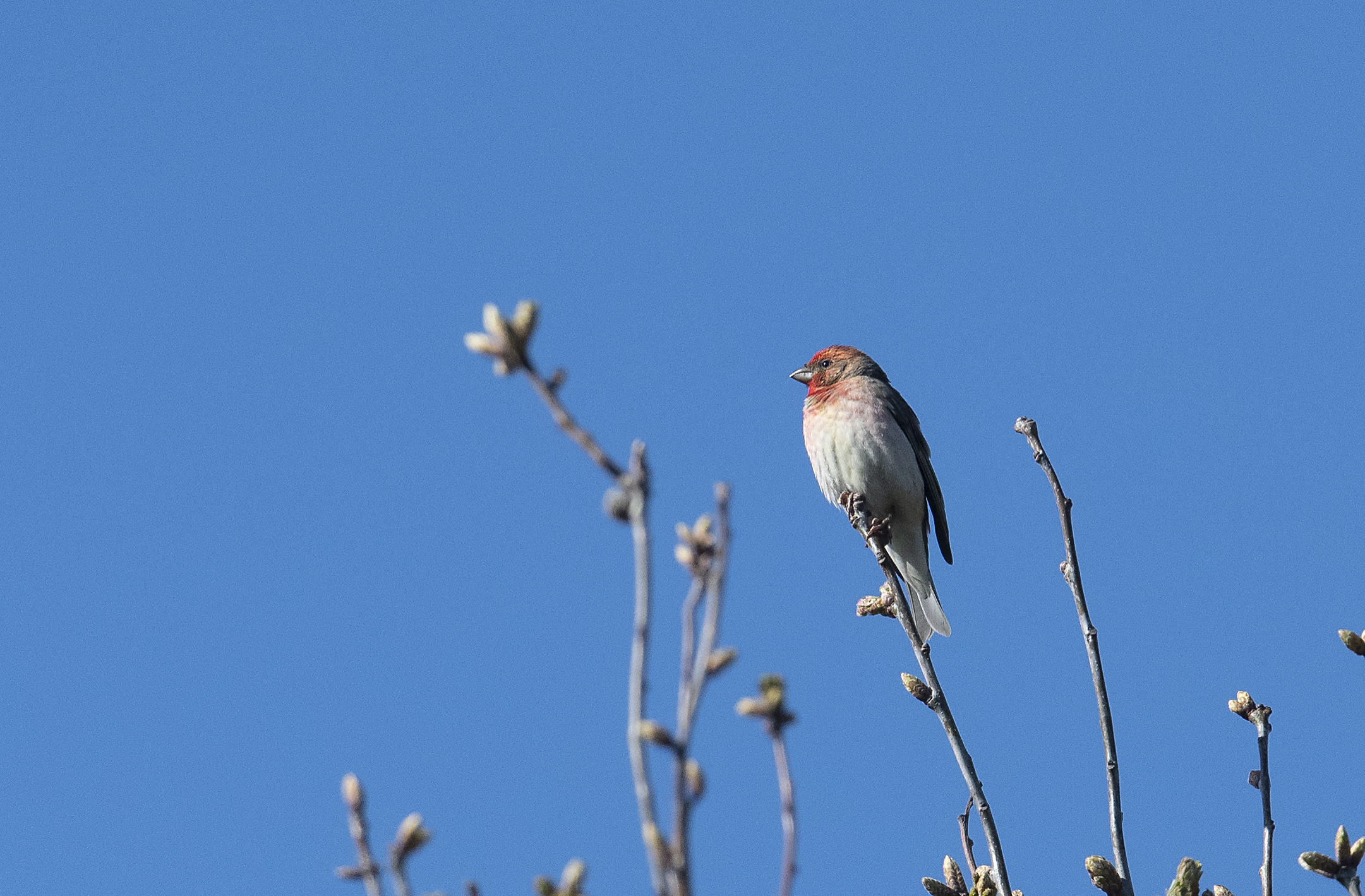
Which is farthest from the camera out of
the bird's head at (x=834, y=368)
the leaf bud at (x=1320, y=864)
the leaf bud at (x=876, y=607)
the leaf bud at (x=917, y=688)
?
the bird's head at (x=834, y=368)

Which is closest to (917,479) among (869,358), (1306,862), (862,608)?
(869,358)

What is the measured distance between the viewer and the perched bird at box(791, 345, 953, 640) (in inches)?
332

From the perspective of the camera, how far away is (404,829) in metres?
2.50

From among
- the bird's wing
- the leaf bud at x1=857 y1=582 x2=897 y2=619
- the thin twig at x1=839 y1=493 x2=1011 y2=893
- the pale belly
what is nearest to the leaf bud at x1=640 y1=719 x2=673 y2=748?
the thin twig at x1=839 y1=493 x2=1011 y2=893

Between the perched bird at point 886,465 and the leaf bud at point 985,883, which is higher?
the perched bird at point 886,465

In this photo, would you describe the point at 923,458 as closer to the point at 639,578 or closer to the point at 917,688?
the point at 917,688

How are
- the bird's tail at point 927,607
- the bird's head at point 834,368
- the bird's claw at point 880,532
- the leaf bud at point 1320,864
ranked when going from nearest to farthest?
the leaf bud at point 1320,864 < the bird's claw at point 880,532 < the bird's tail at point 927,607 < the bird's head at point 834,368

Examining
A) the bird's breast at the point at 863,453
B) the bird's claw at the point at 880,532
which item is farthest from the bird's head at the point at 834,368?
the bird's claw at the point at 880,532

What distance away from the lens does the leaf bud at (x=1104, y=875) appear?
3793 mm

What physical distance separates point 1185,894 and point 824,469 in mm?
Answer: 4894

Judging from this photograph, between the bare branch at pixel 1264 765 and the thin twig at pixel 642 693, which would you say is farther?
the bare branch at pixel 1264 765

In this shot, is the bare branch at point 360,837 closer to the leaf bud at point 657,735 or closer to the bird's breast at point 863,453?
the leaf bud at point 657,735

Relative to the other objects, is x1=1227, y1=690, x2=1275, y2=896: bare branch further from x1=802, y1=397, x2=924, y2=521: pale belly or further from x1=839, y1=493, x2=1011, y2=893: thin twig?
x1=802, y1=397, x2=924, y2=521: pale belly

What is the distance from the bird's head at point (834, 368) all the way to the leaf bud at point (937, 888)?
17.7 feet
